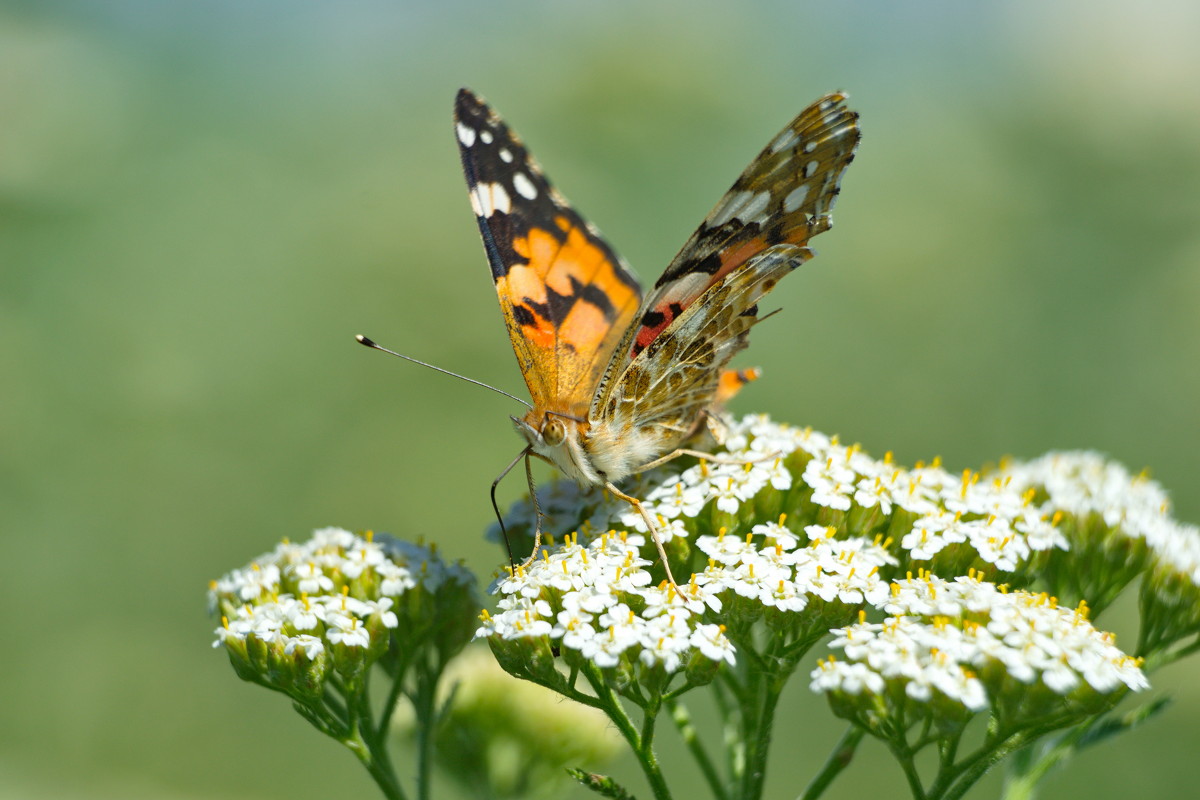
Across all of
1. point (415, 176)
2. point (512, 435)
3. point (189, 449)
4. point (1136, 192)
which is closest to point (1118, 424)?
point (1136, 192)

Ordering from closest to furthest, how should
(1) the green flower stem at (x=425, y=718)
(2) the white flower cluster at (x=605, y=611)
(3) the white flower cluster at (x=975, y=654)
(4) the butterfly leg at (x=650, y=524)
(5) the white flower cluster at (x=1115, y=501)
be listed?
(3) the white flower cluster at (x=975, y=654) → (2) the white flower cluster at (x=605, y=611) → (4) the butterfly leg at (x=650, y=524) → (1) the green flower stem at (x=425, y=718) → (5) the white flower cluster at (x=1115, y=501)

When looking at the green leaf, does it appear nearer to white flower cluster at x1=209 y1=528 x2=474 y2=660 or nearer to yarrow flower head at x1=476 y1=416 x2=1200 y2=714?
yarrow flower head at x1=476 y1=416 x2=1200 y2=714

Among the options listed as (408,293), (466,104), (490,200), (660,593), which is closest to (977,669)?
(660,593)

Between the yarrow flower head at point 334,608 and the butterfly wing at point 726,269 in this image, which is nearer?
the yarrow flower head at point 334,608

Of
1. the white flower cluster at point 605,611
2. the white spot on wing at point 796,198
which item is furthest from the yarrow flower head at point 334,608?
the white spot on wing at point 796,198

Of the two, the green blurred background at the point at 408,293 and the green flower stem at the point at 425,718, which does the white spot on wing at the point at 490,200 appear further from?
the green blurred background at the point at 408,293

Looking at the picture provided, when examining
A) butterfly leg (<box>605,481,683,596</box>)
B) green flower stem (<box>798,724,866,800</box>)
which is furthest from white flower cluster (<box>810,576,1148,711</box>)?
butterfly leg (<box>605,481,683,596</box>)

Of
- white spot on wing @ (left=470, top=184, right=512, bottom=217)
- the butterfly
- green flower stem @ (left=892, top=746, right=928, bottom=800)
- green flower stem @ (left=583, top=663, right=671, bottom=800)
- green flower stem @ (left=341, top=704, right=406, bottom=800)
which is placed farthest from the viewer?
white spot on wing @ (left=470, top=184, right=512, bottom=217)
